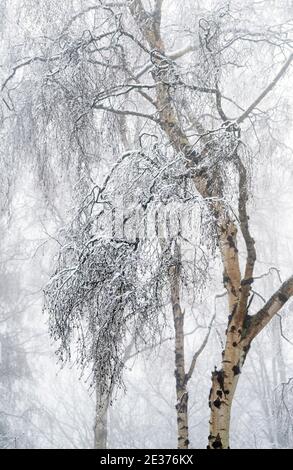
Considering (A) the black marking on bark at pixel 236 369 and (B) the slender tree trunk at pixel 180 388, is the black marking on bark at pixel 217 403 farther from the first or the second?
(B) the slender tree trunk at pixel 180 388

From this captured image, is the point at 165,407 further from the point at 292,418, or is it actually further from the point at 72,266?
the point at 72,266

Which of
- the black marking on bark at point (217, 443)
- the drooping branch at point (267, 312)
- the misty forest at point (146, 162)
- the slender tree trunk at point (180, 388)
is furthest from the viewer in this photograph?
the slender tree trunk at point (180, 388)

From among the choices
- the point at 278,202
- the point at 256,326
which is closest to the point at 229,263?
the point at 256,326

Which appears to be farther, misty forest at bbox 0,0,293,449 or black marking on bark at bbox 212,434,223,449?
black marking on bark at bbox 212,434,223,449

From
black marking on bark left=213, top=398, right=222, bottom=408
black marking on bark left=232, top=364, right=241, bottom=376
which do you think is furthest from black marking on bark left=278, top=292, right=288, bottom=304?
black marking on bark left=213, top=398, right=222, bottom=408

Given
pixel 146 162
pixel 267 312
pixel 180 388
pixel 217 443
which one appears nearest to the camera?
pixel 146 162

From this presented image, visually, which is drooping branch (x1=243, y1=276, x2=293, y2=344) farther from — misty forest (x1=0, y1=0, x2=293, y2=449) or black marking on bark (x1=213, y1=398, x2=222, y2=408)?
black marking on bark (x1=213, y1=398, x2=222, y2=408)

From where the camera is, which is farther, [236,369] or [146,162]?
[236,369]

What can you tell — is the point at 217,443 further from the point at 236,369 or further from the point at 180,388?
the point at 180,388

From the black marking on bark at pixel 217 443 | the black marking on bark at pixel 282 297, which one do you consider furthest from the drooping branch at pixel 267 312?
the black marking on bark at pixel 217 443

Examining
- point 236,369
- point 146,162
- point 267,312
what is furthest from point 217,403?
point 146,162

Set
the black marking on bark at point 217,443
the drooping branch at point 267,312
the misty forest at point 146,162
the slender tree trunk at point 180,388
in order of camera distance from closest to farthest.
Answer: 1. the misty forest at point 146,162
2. the black marking on bark at point 217,443
3. the drooping branch at point 267,312
4. the slender tree trunk at point 180,388

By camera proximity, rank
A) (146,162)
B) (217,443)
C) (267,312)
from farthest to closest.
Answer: (267,312)
(217,443)
(146,162)

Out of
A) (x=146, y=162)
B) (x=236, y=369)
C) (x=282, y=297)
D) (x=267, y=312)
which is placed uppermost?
(x=146, y=162)
